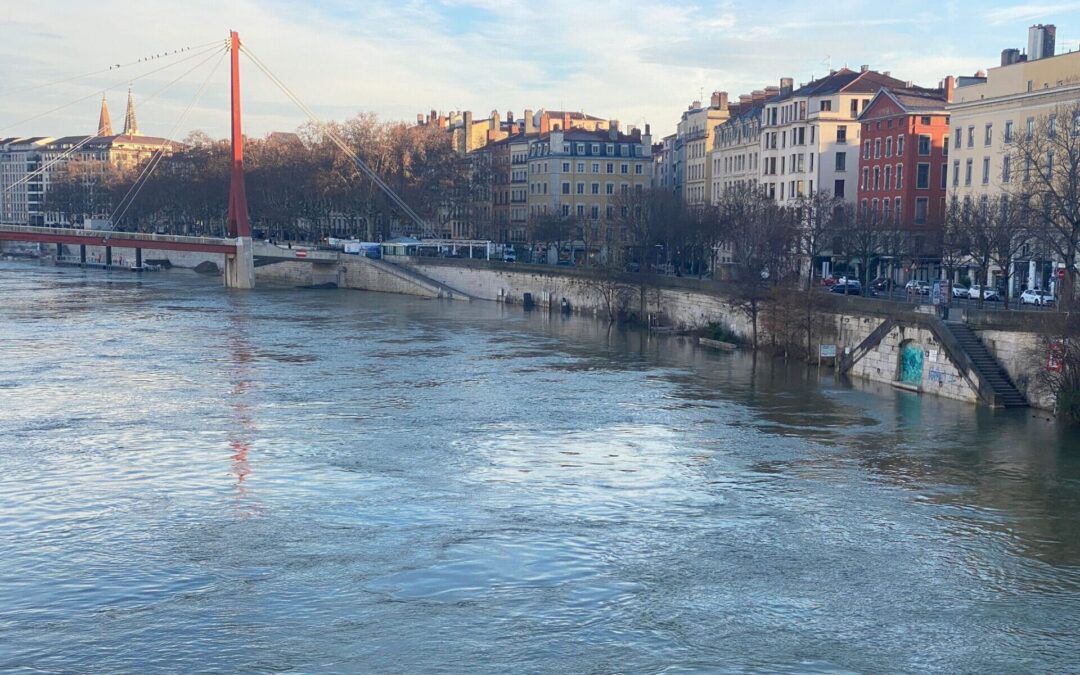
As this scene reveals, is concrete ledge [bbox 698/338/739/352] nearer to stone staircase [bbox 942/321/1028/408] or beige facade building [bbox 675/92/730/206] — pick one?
stone staircase [bbox 942/321/1028/408]

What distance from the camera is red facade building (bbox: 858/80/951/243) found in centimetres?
5794

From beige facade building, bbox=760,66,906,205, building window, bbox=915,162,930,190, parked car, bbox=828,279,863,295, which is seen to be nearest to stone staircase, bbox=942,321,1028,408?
parked car, bbox=828,279,863,295

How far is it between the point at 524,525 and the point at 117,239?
2637 inches

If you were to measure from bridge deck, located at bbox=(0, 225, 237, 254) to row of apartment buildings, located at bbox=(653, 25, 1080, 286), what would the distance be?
3311cm

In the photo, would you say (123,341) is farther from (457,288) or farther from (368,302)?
(457,288)

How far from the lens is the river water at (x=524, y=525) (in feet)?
52.2

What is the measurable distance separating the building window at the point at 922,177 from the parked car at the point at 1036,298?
16.1 m

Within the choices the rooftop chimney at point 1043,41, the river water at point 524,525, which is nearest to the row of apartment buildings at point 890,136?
the rooftop chimney at point 1043,41

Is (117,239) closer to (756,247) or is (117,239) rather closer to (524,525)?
(756,247)

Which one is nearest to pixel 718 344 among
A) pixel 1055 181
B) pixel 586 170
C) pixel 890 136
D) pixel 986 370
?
pixel 1055 181

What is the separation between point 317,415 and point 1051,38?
34619mm

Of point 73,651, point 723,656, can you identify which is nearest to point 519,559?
point 723,656

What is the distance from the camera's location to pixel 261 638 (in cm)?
1588

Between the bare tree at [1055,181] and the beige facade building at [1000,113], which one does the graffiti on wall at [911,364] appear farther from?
the beige facade building at [1000,113]
